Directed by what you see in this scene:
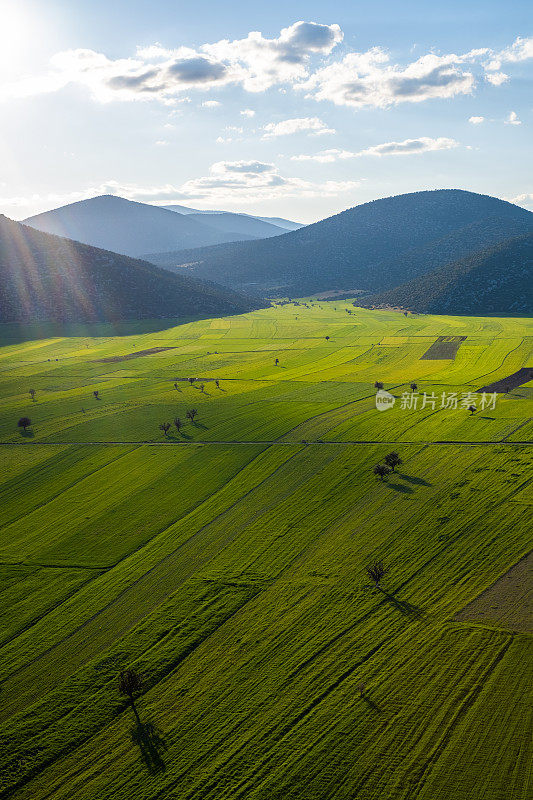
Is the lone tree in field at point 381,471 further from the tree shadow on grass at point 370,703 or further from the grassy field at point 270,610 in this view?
the tree shadow on grass at point 370,703

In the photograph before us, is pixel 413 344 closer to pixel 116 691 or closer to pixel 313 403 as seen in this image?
pixel 313 403

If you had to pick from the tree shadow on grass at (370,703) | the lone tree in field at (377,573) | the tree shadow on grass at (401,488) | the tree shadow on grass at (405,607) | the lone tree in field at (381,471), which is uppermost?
the lone tree in field at (381,471)

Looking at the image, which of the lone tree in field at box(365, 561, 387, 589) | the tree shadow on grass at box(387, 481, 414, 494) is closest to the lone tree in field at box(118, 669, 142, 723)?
the lone tree in field at box(365, 561, 387, 589)

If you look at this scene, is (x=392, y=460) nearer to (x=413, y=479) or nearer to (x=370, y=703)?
(x=413, y=479)

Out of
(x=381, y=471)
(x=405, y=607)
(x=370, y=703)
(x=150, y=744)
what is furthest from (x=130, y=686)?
(x=381, y=471)

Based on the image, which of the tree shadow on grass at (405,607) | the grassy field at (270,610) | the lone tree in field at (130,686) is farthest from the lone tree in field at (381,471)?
the lone tree in field at (130,686)

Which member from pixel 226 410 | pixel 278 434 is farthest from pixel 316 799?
pixel 226 410
